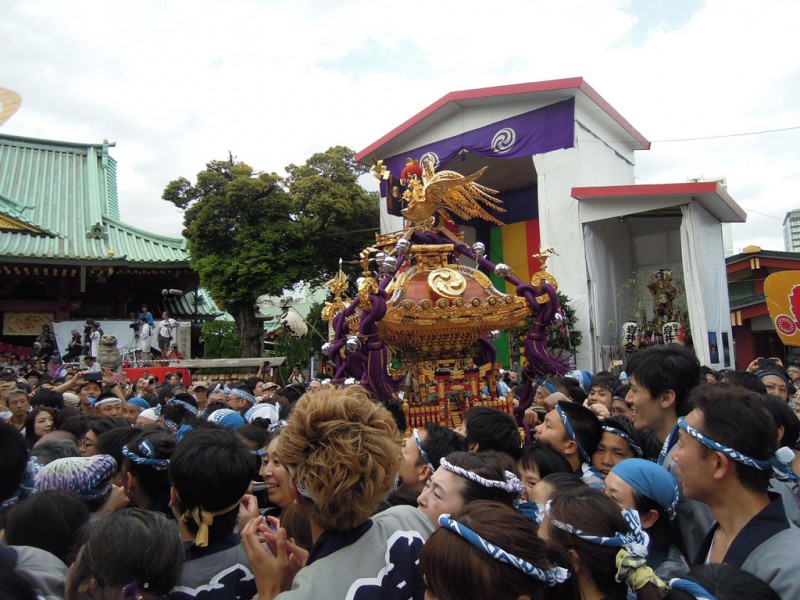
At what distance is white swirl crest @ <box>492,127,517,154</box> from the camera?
52.4 feet

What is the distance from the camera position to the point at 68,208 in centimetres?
1980

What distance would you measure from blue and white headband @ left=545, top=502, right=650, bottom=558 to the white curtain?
38.3ft

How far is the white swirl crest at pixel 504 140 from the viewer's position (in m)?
16.0

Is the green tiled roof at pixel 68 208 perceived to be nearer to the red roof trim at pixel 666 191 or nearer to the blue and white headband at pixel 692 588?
the red roof trim at pixel 666 191

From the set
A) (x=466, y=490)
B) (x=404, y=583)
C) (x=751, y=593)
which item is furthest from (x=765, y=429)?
(x=404, y=583)

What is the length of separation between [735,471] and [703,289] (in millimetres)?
12379

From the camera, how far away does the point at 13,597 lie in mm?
1360

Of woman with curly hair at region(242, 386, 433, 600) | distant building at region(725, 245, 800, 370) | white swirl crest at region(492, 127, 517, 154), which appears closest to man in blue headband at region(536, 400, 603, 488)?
woman with curly hair at region(242, 386, 433, 600)

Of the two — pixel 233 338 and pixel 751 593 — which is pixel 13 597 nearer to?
pixel 751 593

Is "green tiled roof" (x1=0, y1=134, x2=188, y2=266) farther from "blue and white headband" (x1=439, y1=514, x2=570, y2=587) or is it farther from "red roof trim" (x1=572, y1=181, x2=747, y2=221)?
"blue and white headband" (x1=439, y1=514, x2=570, y2=587)

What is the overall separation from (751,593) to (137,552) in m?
1.79

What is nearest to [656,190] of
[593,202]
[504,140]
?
[593,202]

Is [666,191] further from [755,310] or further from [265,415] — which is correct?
[265,415]

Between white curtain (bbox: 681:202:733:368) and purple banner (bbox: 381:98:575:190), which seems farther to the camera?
purple banner (bbox: 381:98:575:190)
